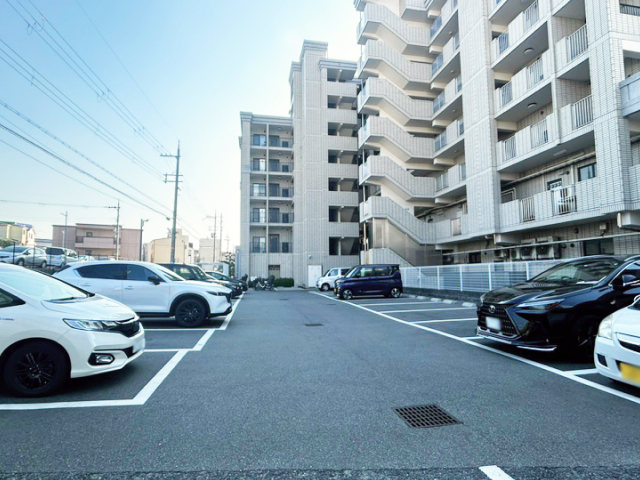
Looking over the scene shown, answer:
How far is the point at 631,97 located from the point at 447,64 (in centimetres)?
1196

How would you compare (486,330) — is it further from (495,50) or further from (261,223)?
(261,223)

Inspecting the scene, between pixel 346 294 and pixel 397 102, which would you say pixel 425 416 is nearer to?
pixel 346 294

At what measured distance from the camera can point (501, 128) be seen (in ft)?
57.2

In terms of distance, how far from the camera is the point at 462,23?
19391mm

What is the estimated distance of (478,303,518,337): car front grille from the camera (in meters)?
5.42

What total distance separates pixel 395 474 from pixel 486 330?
4.23m

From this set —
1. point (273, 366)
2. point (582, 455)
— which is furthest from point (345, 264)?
point (582, 455)

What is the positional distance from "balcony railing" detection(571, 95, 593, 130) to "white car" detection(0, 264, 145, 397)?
1467cm

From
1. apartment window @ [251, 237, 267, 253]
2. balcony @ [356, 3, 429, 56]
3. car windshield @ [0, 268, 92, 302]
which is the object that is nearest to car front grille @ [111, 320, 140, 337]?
car windshield @ [0, 268, 92, 302]

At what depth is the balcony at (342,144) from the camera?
32875 millimetres

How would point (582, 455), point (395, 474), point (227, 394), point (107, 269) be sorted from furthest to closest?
1. point (107, 269)
2. point (227, 394)
3. point (582, 455)
4. point (395, 474)

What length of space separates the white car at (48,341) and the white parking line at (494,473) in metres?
3.73

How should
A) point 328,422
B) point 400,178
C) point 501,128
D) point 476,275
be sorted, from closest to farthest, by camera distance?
point 328,422
point 476,275
point 501,128
point 400,178

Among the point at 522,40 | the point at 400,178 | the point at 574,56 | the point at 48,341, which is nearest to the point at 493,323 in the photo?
the point at 48,341
